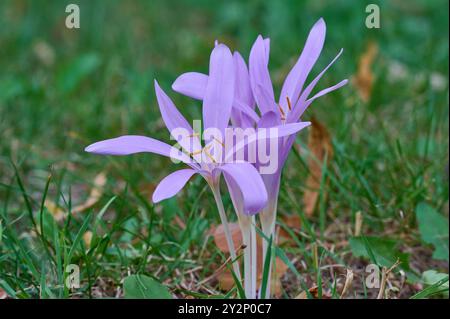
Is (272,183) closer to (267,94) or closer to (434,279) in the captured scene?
(267,94)

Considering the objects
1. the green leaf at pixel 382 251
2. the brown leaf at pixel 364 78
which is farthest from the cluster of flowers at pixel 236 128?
the brown leaf at pixel 364 78

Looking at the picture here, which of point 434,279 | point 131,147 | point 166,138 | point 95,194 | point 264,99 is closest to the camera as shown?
point 131,147

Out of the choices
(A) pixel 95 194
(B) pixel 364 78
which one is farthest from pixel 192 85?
(B) pixel 364 78

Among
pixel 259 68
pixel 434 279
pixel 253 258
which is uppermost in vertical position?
pixel 259 68

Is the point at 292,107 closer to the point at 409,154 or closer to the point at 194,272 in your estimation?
the point at 194,272

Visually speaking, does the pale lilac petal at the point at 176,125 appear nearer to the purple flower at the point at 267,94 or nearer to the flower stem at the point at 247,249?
the purple flower at the point at 267,94

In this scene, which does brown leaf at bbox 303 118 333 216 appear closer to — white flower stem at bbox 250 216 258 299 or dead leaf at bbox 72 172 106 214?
dead leaf at bbox 72 172 106 214

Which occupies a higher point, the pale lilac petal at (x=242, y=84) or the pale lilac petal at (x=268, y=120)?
the pale lilac petal at (x=242, y=84)
